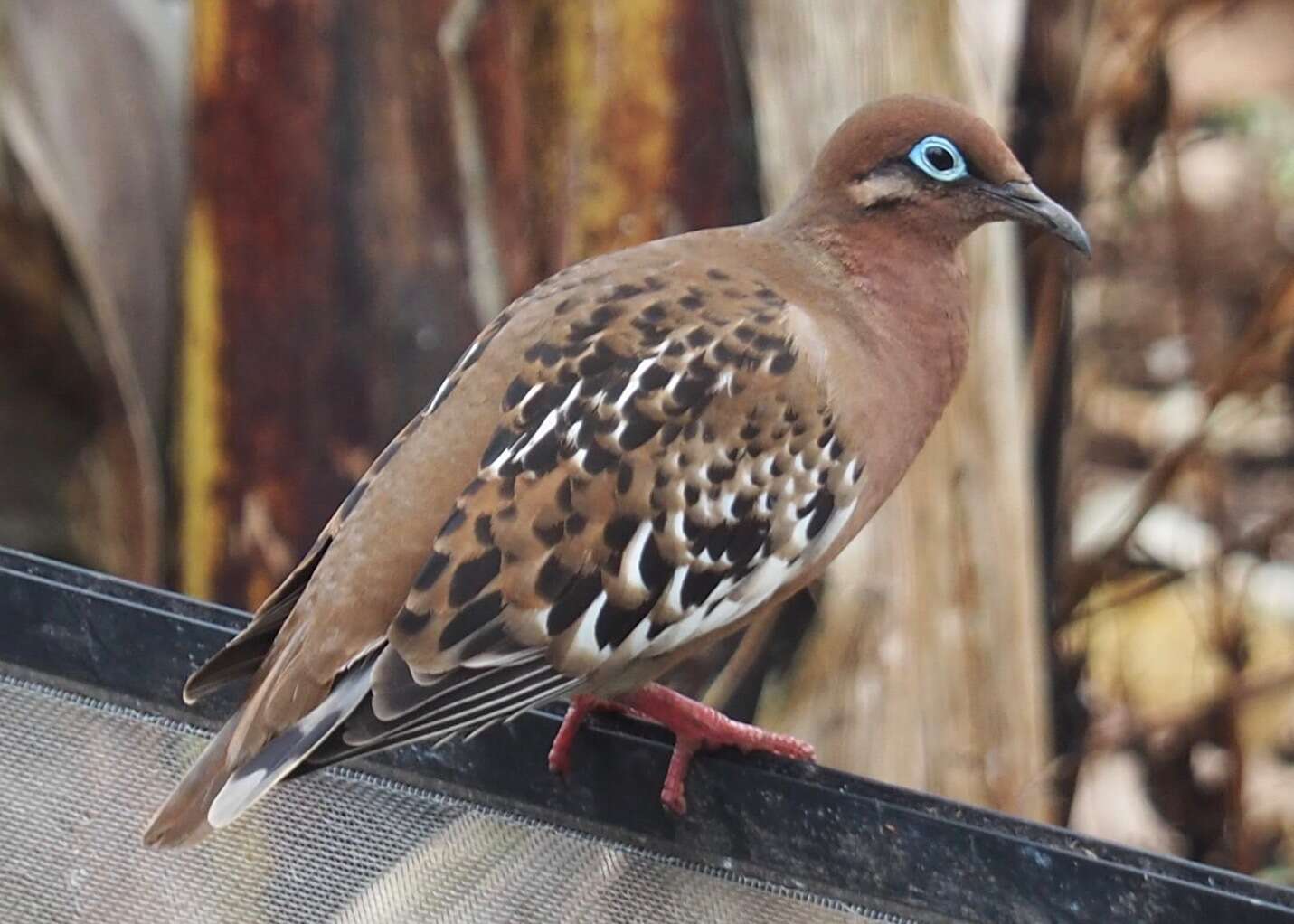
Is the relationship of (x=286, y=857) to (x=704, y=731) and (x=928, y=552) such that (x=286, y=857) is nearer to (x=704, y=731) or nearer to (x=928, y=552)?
(x=704, y=731)

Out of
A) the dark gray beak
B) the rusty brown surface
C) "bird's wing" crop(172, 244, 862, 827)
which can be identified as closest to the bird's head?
the dark gray beak

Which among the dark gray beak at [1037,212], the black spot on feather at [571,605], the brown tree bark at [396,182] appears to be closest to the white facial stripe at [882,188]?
the dark gray beak at [1037,212]

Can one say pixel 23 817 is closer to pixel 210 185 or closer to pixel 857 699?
pixel 857 699

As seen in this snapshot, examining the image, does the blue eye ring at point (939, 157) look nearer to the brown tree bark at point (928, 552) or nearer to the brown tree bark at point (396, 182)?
the brown tree bark at point (928, 552)

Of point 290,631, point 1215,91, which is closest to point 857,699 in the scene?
point 290,631

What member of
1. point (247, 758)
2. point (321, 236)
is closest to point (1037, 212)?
point (247, 758)

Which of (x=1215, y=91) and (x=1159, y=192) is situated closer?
(x=1159, y=192)
